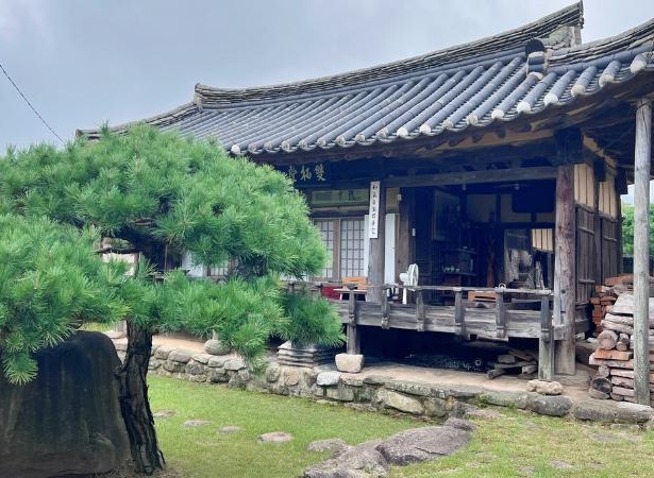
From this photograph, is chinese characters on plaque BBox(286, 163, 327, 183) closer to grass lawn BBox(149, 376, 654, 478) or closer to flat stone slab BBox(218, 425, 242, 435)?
grass lawn BBox(149, 376, 654, 478)

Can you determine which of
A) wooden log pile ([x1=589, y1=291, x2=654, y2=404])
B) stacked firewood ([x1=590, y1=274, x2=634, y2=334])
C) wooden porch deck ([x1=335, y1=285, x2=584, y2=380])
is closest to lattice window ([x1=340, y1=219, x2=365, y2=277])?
wooden porch deck ([x1=335, y1=285, x2=584, y2=380])

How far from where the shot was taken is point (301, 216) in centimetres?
460

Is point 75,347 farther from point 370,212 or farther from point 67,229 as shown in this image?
point 370,212

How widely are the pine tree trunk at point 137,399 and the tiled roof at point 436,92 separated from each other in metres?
2.91

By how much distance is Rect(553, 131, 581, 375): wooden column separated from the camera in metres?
7.71

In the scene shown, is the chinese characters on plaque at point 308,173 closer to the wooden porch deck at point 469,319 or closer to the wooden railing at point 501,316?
the wooden porch deck at point 469,319

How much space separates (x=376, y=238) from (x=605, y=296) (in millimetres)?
3676

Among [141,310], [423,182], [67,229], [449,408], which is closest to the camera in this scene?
[141,310]

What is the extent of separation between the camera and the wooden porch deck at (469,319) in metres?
7.31

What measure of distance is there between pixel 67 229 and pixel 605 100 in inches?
229

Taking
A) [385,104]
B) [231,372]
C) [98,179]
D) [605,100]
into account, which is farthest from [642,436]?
[385,104]

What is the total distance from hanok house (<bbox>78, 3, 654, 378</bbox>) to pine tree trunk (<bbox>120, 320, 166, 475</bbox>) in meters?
2.02

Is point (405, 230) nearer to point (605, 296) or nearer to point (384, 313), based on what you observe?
point (384, 313)

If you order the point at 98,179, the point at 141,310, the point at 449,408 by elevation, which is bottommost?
the point at 449,408
